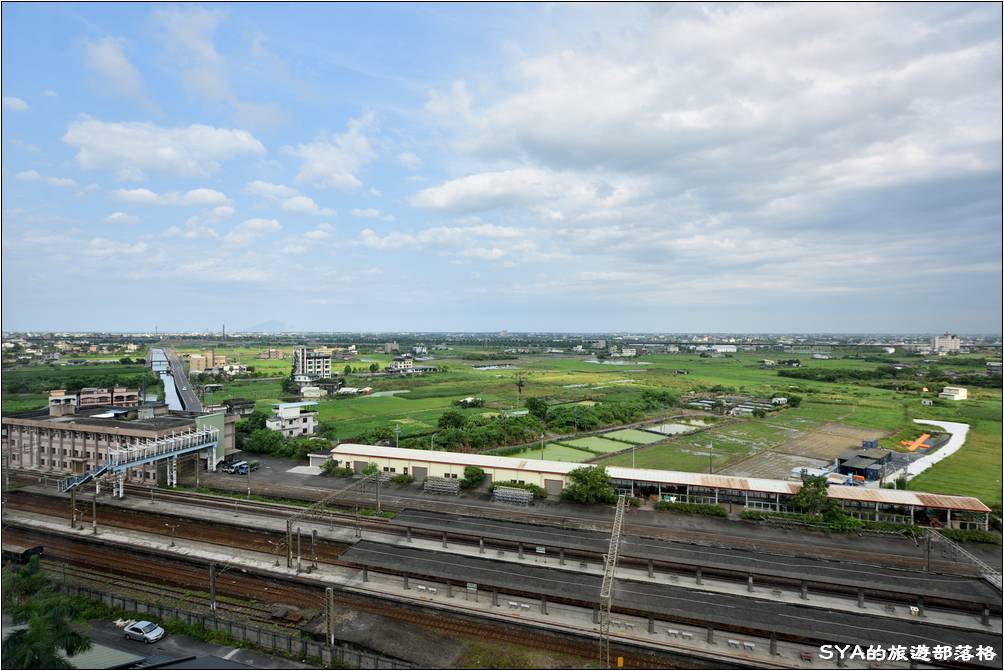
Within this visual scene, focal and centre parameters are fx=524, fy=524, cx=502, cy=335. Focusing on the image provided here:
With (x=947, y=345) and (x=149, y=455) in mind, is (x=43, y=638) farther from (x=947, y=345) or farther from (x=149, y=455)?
(x=947, y=345)

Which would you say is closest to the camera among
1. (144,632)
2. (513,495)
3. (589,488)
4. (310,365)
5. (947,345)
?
(144,632)

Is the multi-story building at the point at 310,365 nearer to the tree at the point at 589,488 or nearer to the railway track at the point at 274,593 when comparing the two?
the railway track at the point at 274,593

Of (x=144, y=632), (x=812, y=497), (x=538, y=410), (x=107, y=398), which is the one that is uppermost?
(x=107, y=398)

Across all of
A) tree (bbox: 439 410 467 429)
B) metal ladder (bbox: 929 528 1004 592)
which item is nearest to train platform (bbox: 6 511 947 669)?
metal ladder (bbox: 929 528 1004 592)

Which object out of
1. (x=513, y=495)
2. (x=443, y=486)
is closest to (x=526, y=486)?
(x=513, y=495)

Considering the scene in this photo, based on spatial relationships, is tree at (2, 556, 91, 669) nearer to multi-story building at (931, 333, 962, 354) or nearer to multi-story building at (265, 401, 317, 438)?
multi-story building at (265, 401, 317, 438)

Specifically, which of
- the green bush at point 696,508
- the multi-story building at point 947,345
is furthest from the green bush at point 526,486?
the multi-story building at point 947,345

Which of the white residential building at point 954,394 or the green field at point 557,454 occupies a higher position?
the white residential building at point 954,394
